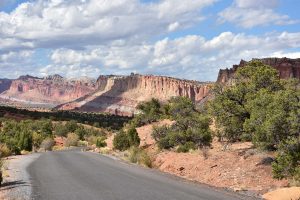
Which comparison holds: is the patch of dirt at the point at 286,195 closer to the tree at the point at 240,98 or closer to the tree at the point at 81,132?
the tree at the point at 240,98

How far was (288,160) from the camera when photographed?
2175 cm

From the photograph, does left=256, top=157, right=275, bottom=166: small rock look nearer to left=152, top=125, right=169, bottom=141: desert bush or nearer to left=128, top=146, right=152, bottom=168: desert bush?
left=128, top=146, right=152, bottom=168: desert bush

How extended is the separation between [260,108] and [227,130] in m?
5.37

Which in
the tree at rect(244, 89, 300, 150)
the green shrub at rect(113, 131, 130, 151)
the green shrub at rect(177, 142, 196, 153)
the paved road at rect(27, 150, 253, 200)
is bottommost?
the green shrub at rect(113, 131, 130, 151)

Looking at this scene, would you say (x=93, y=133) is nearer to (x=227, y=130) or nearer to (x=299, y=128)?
(x=227, y=130)

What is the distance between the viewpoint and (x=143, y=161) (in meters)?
38.4

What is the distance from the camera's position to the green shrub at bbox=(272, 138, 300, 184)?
21.6 metres

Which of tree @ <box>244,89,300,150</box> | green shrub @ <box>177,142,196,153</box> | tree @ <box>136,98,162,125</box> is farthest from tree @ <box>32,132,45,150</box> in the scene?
tree @ <box>244,89,300,150</box>

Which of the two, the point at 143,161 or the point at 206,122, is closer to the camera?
the point at 143,161

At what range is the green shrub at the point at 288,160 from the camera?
2162cm

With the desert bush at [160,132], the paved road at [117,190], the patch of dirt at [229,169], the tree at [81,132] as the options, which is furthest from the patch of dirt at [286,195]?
the tree at [81,132]

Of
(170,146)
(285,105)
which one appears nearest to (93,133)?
(170,146)

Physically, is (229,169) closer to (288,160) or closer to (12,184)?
(288,160)

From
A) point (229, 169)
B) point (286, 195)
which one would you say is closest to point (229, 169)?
point (229, 169)
